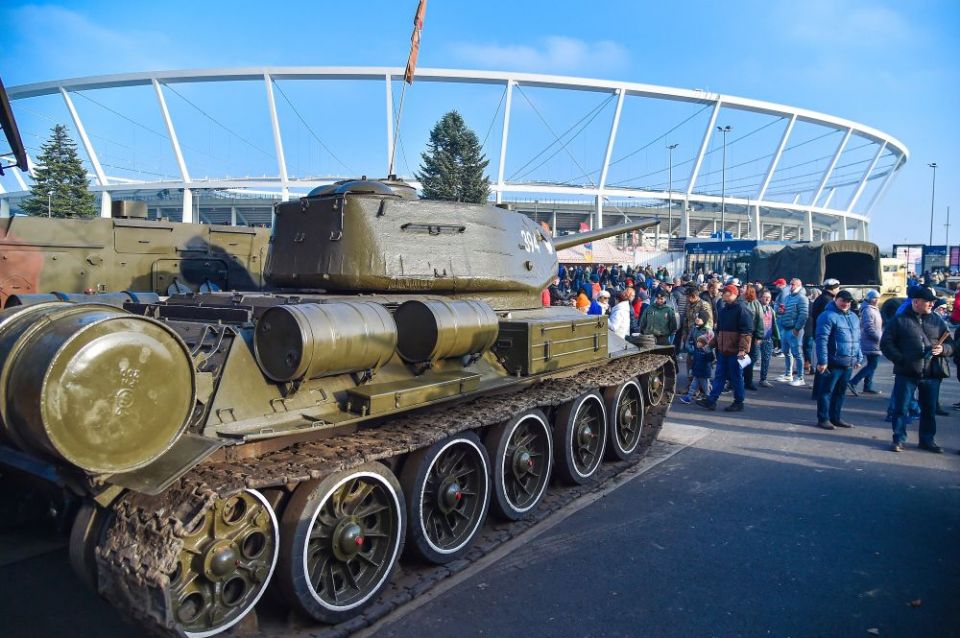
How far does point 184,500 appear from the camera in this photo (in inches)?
133

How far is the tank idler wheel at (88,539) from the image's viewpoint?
359 centimetres

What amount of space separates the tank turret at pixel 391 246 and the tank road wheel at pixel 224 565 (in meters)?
2.56

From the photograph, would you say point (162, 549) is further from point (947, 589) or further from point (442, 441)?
point (947, 589)

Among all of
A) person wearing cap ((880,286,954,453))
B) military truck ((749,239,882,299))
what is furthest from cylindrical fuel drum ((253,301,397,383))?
military truck ((749,239,882,299))

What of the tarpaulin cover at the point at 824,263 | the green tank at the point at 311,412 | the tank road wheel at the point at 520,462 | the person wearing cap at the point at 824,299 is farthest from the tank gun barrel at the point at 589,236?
the tarpaulin cover at the point at 824,263

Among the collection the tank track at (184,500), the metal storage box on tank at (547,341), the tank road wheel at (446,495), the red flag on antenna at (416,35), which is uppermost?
the red flag on antenna at (416,35)

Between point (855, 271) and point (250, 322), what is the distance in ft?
83.8

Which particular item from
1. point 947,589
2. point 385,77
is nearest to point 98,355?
point 947,589

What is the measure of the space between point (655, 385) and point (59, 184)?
120ft

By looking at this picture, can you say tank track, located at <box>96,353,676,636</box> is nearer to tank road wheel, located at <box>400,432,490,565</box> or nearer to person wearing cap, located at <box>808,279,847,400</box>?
tank road wheel, located at <box>400,432,490,565</box>

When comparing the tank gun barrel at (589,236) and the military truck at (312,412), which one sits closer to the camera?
the military truck at (312,412)

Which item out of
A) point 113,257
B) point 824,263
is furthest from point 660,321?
point 824,263

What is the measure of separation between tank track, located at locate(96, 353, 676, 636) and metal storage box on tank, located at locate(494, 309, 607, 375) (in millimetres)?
1121

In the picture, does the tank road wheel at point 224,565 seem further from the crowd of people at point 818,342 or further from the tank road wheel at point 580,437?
the crowd of people at point 818,342
